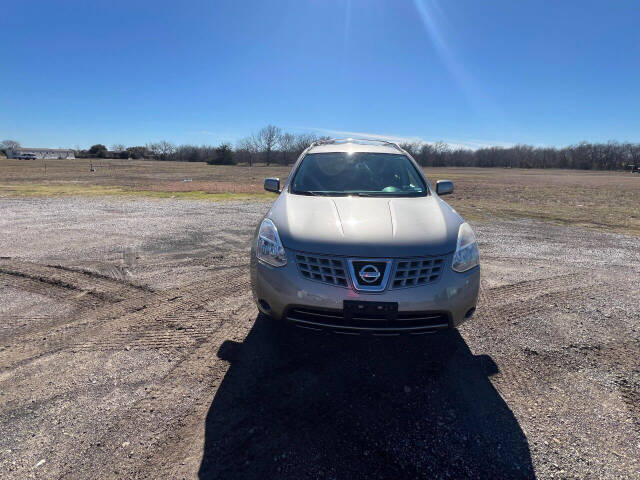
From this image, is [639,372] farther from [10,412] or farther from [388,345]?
[10,412]

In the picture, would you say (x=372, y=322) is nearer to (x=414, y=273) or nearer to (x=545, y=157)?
(x=414, y=273)

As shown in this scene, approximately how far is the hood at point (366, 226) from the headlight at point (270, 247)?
0.18 feet

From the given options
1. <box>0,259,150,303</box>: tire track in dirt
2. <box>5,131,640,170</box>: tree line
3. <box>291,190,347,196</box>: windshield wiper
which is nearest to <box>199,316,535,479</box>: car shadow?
<box>291,190,347,196</box>: windshield wiper

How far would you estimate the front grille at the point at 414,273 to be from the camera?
95.0 inches

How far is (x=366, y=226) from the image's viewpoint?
2.70 metres

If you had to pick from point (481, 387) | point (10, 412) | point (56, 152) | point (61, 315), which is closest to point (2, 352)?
point (61, 315)

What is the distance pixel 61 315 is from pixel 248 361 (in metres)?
2.14

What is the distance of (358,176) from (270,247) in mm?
1748

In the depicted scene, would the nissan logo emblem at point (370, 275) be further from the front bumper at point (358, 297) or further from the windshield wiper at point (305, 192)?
the windshield wiper at point (305, 192)

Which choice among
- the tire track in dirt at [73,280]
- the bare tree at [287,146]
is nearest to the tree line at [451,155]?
the bare tree at [287,146]

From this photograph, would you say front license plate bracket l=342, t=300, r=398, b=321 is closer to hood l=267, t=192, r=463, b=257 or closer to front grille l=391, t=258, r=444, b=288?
front grille l=391, t=258, r=444, b=288

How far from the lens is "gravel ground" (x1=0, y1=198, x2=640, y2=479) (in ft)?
6.24

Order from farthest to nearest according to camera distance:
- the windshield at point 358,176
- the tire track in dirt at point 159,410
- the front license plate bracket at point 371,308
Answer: the windshield at point 358,176
the front license plate bracket at point 371,308
the tire track in dirt at point 159,410

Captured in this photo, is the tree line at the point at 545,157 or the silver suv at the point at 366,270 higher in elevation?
the tree line at the point at 545,157
